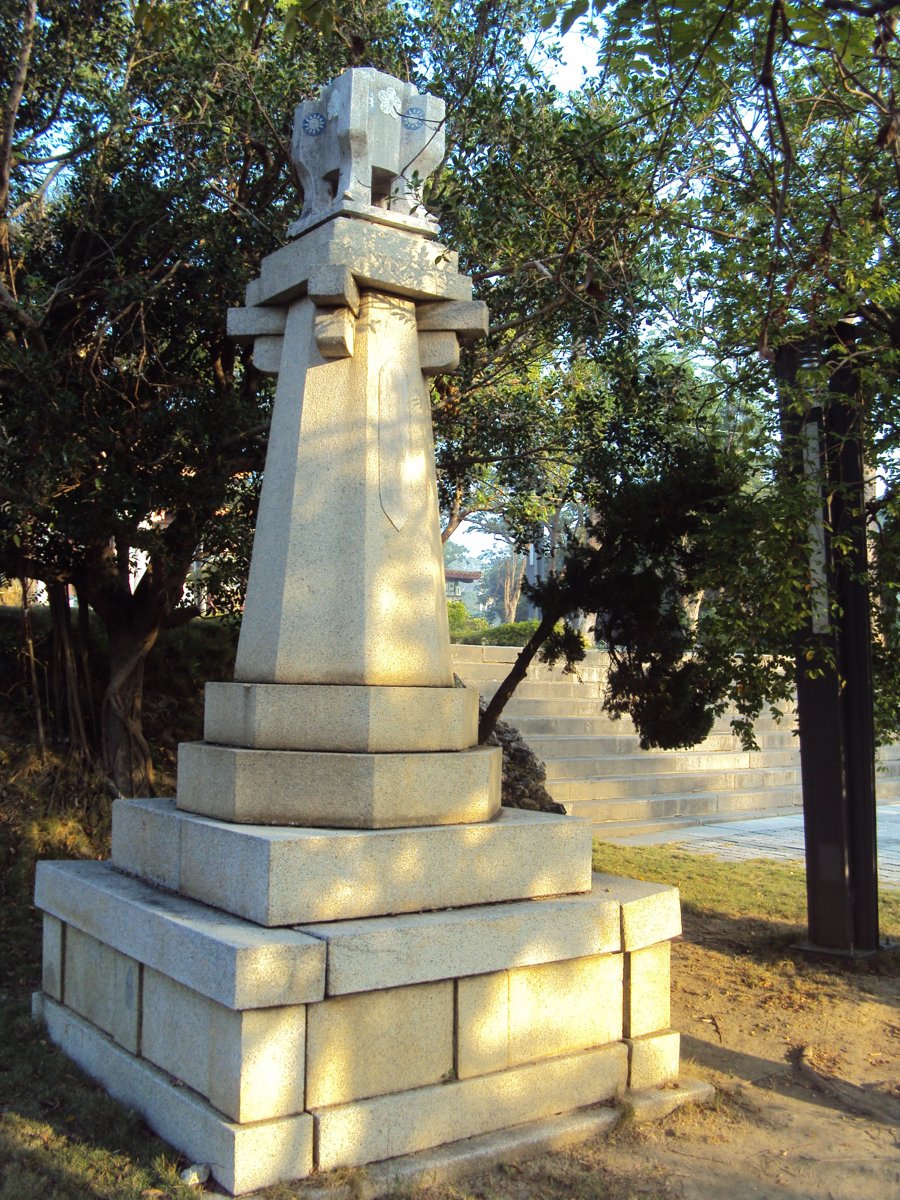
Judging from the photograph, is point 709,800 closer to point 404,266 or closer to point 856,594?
point 856,594

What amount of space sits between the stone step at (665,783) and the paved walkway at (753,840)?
62 cm

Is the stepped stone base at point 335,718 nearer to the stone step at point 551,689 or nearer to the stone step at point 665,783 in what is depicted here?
the stone step at point 665,783

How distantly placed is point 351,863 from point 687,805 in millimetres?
9591

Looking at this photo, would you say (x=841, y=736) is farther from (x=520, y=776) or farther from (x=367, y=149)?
(x=520, y=776)

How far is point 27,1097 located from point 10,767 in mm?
4415

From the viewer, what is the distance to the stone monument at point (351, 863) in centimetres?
345

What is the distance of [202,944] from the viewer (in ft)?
11.3

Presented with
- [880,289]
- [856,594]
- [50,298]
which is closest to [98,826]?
[50,298]

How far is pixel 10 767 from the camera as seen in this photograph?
26.1ft

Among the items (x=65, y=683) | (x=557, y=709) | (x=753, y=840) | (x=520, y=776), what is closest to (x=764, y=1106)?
(x=65, y=683)

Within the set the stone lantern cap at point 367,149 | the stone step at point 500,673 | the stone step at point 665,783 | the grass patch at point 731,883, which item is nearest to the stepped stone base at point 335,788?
the stone lantern cap at point 367,149

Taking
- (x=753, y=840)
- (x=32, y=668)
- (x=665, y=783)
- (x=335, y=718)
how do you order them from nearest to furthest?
(x=335, y=718)
(x=32, y=668)
(x=753, y=840)
(x=665, y=783)

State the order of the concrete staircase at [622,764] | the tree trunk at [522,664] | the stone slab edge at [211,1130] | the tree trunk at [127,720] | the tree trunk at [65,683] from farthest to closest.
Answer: the concrete staircase at [622,764] < the tree trunk at [522,664] < the tree trunk at [65,683] < the tree trunk at [127,720] < the stone slab edge at [211,1130]

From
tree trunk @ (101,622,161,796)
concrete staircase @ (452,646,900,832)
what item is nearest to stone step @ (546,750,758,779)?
concrete staircase @ (452,646,900,832)
